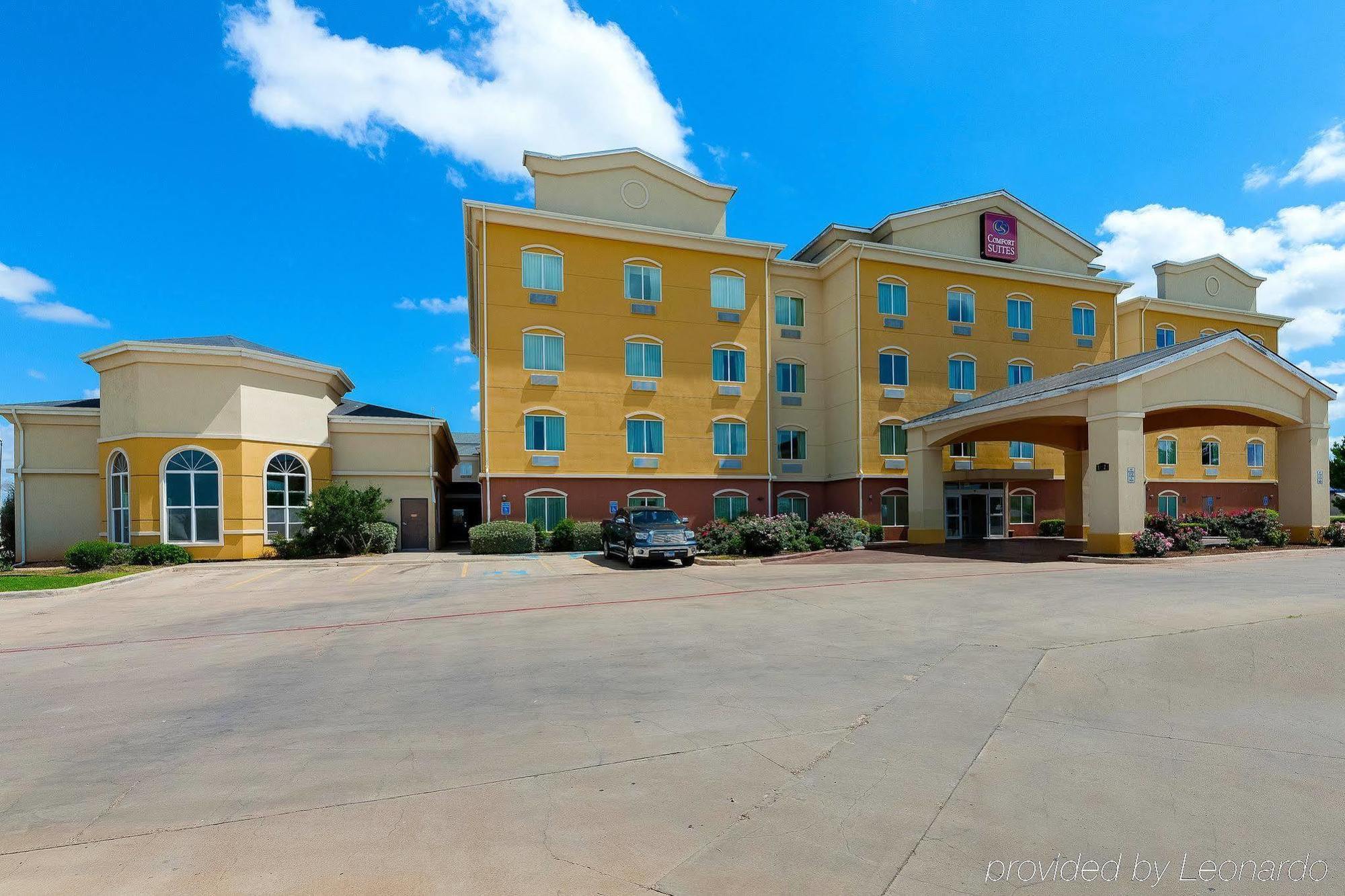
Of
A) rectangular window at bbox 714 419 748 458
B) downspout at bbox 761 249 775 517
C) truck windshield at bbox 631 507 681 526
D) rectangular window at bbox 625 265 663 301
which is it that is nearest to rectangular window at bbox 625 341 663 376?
rectangular window at bbox 625 265 663 301

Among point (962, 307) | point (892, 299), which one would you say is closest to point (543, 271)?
point (892, 299)

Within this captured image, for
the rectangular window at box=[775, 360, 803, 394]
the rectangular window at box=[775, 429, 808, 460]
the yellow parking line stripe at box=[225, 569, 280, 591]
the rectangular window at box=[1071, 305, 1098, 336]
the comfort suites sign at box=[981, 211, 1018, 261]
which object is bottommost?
the yellow parking line stripe at box=[225, 569, 280, 591]

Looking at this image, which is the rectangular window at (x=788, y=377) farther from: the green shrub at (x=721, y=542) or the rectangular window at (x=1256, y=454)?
the rectangular window at (x=1256, y=454)

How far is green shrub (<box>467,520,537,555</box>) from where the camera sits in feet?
81.0

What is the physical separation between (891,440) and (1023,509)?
7976mm

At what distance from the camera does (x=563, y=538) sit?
2611 cm

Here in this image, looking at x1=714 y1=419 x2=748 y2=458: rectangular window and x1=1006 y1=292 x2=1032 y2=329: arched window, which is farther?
x1=1006 y1=292 x2=1032 y2=329: arched window

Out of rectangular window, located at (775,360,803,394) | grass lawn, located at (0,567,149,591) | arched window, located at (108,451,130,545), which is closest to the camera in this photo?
grass lawn, located at (0,567,149,591)

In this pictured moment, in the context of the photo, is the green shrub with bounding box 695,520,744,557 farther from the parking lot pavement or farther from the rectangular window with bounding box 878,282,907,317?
the rectangular window with bounding box 878,282,907,317

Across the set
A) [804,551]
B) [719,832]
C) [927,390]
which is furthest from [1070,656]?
[927,390]

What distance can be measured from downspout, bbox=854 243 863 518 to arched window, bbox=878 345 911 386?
121 centimetres

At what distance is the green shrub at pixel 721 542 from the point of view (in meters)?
22.3

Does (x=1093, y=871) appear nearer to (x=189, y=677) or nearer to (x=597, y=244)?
(x=189, y=677)
